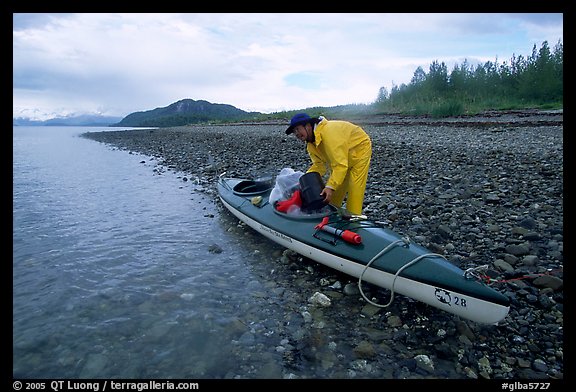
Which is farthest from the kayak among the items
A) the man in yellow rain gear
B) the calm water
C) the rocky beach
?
the calm water

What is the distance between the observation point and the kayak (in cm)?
399

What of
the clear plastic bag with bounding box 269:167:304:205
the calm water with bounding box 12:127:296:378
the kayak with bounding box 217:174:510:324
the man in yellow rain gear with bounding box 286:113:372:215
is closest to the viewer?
the kayak with bounding box 217:174:510:324

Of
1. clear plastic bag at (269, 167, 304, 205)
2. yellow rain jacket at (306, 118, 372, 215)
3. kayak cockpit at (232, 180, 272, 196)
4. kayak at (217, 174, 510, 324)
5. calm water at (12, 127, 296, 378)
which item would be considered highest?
yellow rain jacket at (306, 118, 372, 215)

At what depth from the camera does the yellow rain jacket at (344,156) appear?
21.0 ft

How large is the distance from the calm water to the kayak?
0.96m

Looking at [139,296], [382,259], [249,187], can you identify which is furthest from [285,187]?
[139,296]

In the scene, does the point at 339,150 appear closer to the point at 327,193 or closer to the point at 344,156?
the point at 344,156

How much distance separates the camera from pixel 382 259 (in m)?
4.87

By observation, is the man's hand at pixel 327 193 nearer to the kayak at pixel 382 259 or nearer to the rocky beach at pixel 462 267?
the kayak at pixel 382 259

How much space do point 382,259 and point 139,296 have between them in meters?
3.84

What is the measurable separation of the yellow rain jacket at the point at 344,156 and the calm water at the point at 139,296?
2.04m

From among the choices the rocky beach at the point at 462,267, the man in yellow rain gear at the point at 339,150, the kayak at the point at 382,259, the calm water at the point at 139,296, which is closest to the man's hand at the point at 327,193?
the man in yellow rain gear at the point at 339,150

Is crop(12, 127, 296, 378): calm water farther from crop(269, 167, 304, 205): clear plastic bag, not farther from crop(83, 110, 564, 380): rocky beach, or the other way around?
crop(269, 167, 304, 205): clear plastic bag
